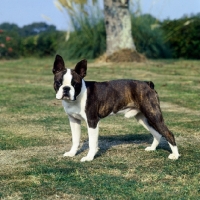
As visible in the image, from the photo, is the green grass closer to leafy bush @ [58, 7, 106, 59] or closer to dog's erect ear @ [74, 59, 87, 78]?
dog's erect ear @ [74, 59, 87, 78]

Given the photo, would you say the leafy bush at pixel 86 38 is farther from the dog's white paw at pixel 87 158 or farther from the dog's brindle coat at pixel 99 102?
the dog's white paw at pixel 87 158

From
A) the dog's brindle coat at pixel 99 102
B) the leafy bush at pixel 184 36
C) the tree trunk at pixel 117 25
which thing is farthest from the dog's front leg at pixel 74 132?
the leafy bush at pixel 184 36

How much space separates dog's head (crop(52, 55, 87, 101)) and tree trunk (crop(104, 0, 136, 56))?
53.5ft

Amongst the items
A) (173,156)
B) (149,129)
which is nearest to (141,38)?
(149,129)

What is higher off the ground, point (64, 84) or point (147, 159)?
point (64, 84)

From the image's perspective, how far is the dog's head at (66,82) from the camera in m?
6.56

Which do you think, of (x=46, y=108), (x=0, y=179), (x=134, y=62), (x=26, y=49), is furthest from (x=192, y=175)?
(x=26, y=49)

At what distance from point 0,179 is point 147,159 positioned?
5.86 feet

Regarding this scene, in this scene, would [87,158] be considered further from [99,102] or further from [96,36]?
[96,36]

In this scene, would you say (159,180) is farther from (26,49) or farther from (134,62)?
(26,49)

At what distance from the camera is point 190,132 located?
889cm

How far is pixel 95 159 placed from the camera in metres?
7.01

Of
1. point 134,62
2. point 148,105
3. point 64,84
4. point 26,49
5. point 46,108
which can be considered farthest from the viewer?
point 26,49

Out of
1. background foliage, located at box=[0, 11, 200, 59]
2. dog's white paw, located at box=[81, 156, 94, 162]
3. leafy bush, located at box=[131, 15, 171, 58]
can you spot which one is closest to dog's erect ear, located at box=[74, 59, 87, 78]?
dog's white paw, located at box=[81, 156, 94, 162]
